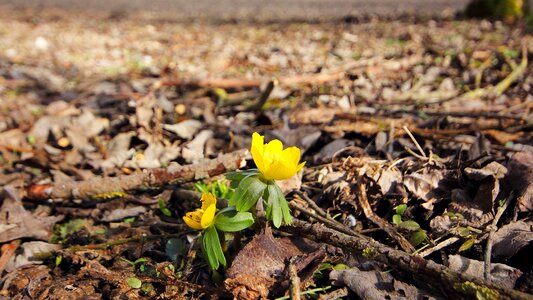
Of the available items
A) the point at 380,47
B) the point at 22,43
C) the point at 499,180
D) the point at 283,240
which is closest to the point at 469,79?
the point at 380,47

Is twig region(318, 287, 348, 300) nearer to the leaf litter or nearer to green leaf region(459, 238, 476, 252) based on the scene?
the leaf litter

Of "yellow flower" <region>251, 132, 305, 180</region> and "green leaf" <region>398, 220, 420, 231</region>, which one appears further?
"green leaf" <region>398, 220, 420, 231</region>

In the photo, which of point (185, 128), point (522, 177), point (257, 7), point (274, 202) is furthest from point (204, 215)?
point (257, 7)

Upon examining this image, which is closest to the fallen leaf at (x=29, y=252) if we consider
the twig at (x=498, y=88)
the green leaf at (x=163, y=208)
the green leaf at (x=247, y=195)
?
the green leaf at (x=163, y=208)

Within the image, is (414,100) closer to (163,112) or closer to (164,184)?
(163,112)

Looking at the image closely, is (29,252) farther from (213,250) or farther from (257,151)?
(257,151)

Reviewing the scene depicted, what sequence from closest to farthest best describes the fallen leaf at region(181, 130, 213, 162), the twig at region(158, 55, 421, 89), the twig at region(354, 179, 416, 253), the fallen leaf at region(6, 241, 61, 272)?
the twig at region(354, 179, 416, 253)
the fallen leaf at region(6, 241, 61, 272)
the fallen leaf at region(181, 130, 213, 162)
the twig at region(158, 55, 421, 89)

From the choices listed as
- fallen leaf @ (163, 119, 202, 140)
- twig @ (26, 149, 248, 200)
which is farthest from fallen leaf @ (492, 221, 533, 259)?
fallen leaf @ (163, 119, 202, 140)
